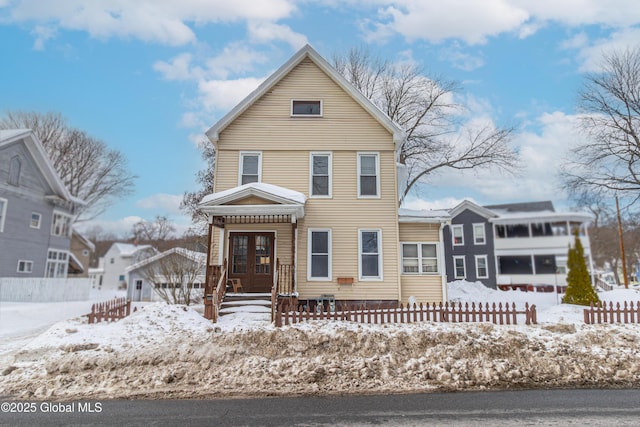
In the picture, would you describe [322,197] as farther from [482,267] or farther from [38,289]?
[482,267]

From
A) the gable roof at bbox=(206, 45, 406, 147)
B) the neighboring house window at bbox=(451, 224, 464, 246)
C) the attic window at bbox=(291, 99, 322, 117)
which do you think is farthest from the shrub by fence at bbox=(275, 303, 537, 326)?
the neighboring house window at bbox=(451, 224, 464, 246)

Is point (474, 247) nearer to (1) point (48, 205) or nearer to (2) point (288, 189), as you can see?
(2) point (288, 189)

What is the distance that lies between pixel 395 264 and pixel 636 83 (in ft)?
56.5

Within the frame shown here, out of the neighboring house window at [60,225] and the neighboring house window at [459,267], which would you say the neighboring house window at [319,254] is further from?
the neighboring house window at [459,267]

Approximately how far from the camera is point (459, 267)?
30.8m

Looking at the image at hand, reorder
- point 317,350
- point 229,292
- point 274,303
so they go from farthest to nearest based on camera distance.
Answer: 1. point 229,292
2. point 274,303
3. point 317,350

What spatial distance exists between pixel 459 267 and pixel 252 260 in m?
22.8

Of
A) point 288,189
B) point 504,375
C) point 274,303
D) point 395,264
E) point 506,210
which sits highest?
point 506,210

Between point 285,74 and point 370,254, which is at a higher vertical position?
point 285,74

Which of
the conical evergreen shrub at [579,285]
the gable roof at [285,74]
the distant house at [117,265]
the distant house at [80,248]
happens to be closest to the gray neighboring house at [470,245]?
the conical evergreen shrub at [579,285]

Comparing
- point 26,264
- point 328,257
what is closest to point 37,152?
point 26,264

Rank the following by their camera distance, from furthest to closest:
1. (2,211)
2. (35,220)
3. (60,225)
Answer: (60,225) → (35,220) → (2,211)

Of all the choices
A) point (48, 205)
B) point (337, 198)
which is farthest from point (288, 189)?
point (48, 205)

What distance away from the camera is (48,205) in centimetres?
2358
